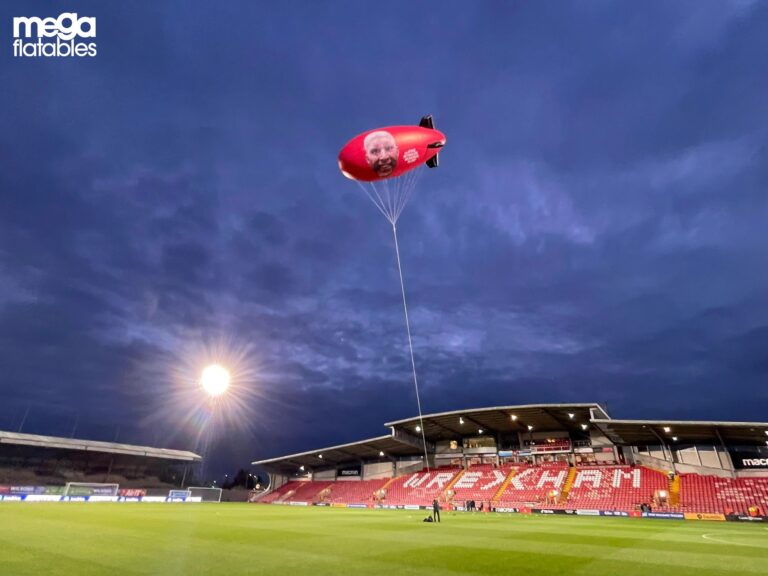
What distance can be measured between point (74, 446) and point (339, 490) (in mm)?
38102

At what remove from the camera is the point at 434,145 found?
58.6 ft

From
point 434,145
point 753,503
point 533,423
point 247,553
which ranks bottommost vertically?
point 753,503

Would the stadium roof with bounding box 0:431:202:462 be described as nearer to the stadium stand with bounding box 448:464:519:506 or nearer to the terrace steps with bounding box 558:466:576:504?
the stadium stand with bounding box 448:464:519:506

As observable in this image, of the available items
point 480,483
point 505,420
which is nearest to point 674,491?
point 505,420

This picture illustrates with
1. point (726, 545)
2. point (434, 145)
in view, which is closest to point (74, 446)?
point (434, 145)

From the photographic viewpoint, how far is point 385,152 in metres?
15.9

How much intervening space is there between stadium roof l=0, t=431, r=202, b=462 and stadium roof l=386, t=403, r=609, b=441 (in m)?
42.4

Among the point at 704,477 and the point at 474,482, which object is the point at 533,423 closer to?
the point at 474,482

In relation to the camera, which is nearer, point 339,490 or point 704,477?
point 704,477

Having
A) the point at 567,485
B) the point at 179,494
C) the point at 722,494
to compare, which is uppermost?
the point at 179,494

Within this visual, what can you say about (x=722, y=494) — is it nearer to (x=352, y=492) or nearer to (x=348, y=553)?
(x=348, y=553)

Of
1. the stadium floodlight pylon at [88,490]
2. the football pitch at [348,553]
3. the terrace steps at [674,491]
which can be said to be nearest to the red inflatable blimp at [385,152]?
the football pitch at [348,553]

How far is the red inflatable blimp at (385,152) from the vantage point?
1577 centimetres

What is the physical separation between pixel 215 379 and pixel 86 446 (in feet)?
65.9
